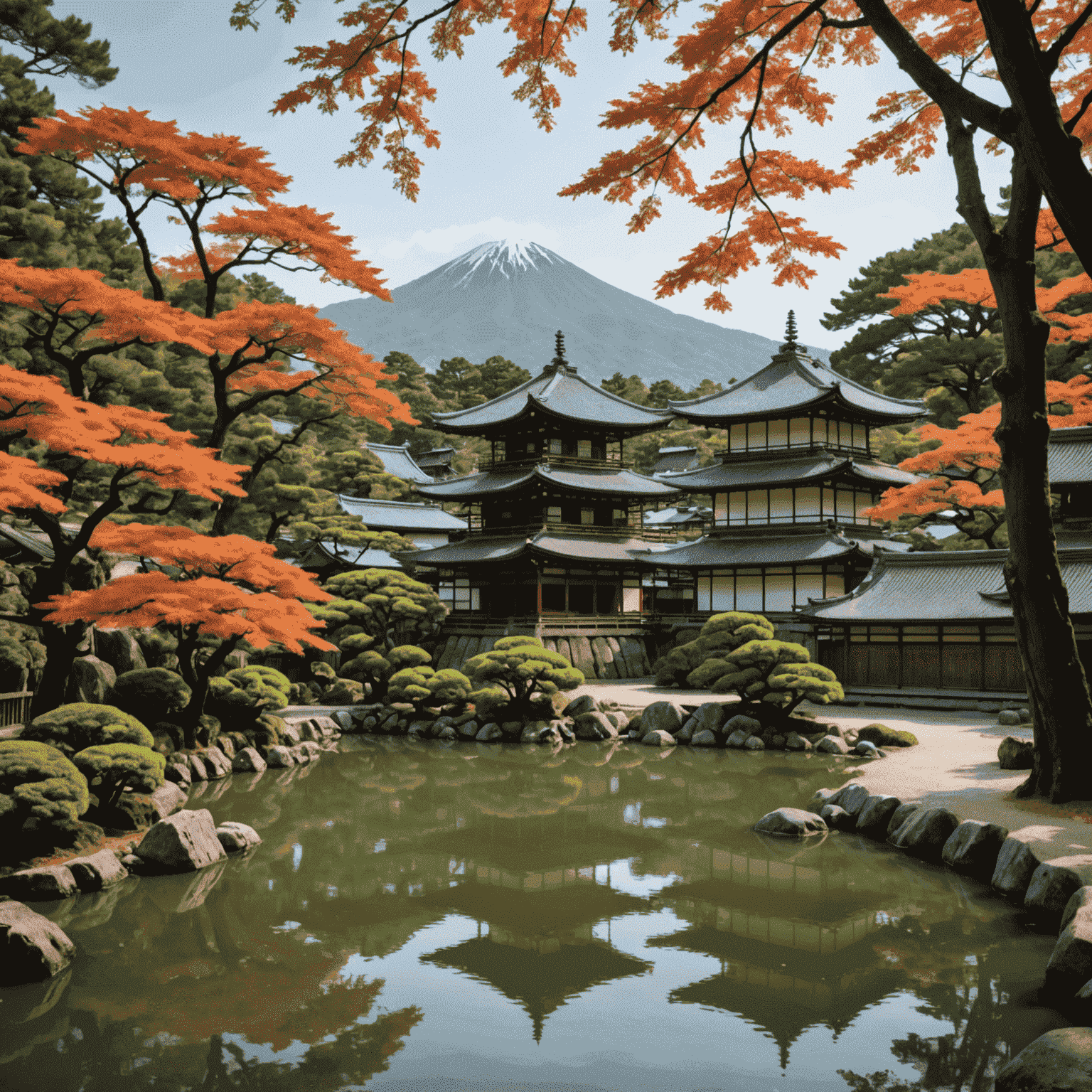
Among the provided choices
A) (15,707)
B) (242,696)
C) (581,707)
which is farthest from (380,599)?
(15,707)

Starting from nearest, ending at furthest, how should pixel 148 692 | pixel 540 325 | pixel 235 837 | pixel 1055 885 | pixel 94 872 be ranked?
pixel 1055 885 → pixel 94 872 → pixel 235 837 → pixel 148 692 → pixel 540 325

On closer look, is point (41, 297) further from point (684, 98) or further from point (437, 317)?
point (437, 317)

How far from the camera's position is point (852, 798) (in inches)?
485

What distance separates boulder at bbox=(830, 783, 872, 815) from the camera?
476 inches

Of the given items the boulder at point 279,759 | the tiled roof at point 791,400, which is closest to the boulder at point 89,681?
the boulder at point 279,759

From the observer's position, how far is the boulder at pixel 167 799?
12.2 m

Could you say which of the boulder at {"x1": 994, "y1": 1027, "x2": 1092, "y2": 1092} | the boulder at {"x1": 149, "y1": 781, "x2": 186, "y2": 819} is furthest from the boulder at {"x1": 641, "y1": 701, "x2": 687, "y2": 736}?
the boulder at {"x1": 994, "y1": 1027, "x2": 1092, "y2": 1092}

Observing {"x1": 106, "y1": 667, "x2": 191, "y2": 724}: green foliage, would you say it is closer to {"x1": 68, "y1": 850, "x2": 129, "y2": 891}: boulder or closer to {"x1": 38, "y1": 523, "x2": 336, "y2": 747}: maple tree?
{"x1": 38, "y1": 523, "x2": 336, "y2": 747}: maple tree

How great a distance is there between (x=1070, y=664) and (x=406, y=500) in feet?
115

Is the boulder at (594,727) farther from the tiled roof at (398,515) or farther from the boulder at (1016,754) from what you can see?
the tiled roof at (398,515)

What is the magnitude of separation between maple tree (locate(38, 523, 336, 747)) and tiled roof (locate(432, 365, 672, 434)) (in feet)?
58.1

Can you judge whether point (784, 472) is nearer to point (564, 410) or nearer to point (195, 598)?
point (564, 410)

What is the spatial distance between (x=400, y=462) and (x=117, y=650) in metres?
27.9

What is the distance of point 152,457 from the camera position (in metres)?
12.8
